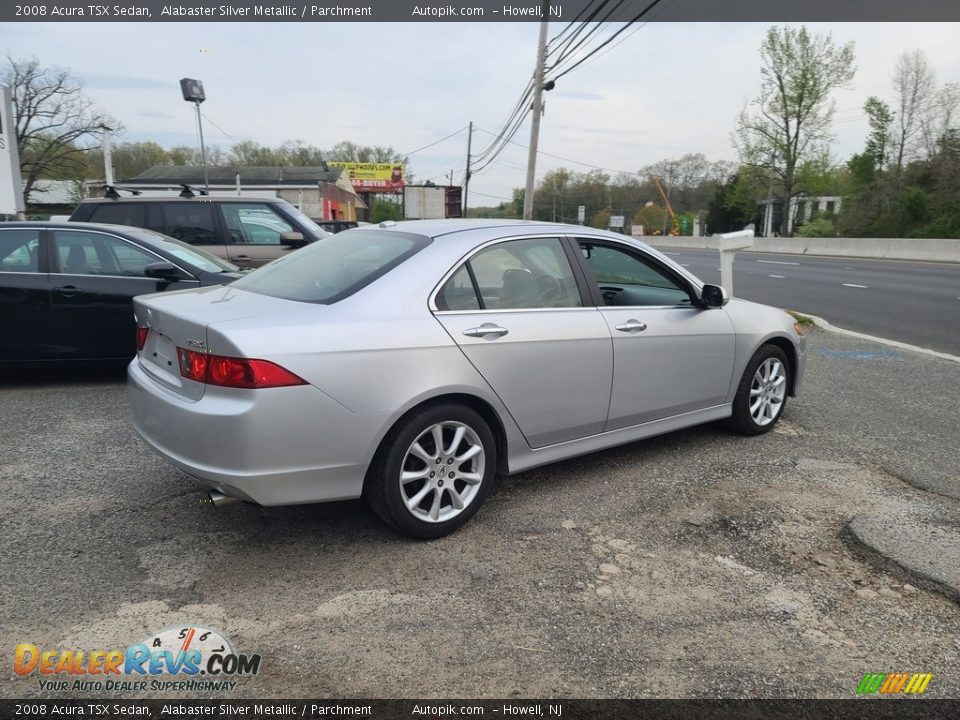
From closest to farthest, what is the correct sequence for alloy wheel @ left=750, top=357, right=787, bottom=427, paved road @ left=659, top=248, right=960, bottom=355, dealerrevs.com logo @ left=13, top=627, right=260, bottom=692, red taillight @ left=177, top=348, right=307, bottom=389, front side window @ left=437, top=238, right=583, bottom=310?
dealerrevs.com logo @ left=13, top=627, right=260, bottom=692 < red taillight @ left=177, top=348, right=307, bottom=389 < front side window @ left=437, top=238, right=583, bottom=310 < alloy wheel @ left=750, top=357, right=787, bottom=427 < paved road @ left=659, top=248, right=960, bottom=355

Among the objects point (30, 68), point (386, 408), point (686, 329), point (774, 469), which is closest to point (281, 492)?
point (386, 408)

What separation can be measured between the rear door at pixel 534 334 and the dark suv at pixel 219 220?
5.01m

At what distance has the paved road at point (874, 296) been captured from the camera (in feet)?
33.0

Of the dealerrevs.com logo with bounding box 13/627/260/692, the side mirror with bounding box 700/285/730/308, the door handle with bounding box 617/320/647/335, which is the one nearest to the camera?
the dealerrevs.com logo with bounding box 13/627/260/692

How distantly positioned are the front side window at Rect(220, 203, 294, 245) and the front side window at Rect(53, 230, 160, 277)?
2.31m

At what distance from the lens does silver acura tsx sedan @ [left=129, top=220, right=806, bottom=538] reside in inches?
114

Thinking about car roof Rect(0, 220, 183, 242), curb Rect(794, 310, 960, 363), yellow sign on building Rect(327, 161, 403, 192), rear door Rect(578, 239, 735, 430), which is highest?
yellow sign on building Rect(327, 161, 403, 192)

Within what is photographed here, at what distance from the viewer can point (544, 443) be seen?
12.3ft

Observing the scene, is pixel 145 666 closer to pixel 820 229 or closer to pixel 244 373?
pixel 244 373

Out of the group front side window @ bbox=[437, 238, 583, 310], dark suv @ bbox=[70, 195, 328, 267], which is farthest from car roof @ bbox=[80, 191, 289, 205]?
front side window @ bbox=[437, 238, 583, 310]

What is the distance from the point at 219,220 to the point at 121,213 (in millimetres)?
1116

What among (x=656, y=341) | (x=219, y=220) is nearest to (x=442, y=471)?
(x=656, y=341)

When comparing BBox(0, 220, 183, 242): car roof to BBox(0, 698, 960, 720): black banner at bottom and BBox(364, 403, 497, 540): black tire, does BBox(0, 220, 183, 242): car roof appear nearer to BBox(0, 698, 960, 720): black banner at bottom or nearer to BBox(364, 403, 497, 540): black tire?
BBox(364, 403, 497, 540): black tire

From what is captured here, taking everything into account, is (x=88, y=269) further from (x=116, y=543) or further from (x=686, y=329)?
(x=686, y=329)
